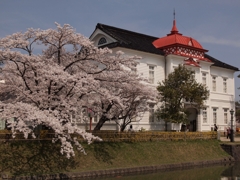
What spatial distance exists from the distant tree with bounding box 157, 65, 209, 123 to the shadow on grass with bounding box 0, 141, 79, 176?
12.5m

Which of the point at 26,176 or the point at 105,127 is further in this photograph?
the point at 105,127

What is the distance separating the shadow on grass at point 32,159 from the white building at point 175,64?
37.9ft

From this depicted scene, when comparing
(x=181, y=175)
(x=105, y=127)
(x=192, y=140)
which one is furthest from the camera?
(x=105, y=127)

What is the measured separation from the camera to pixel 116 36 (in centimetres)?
3231

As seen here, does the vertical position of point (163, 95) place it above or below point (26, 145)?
above

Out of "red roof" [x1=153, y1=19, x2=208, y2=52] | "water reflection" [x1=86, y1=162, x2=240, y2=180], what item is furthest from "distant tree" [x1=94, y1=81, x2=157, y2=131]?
"red roof" [x1=153, y1=19, x2=208, y2=52]

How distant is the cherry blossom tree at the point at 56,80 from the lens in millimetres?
17422

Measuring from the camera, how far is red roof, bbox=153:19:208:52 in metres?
35.0

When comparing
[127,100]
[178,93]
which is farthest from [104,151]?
[178,93]

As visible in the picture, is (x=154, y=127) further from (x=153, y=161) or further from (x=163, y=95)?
(x=153, y=161)

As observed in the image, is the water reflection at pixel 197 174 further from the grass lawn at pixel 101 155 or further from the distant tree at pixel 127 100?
the distant tree at pixel 127 100

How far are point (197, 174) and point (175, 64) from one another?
14532 mm

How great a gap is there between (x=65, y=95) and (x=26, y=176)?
4.93 m

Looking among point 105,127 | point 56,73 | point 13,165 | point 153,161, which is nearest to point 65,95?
point 56,73
